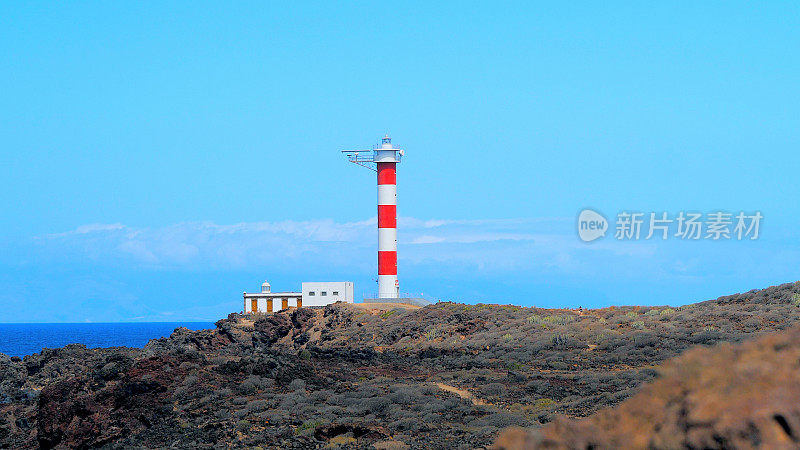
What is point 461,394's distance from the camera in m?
21.4

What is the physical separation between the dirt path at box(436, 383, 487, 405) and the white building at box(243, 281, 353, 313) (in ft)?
112

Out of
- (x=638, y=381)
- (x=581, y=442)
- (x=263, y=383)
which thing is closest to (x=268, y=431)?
(x=263, y=383)

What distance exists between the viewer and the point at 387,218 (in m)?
54.0

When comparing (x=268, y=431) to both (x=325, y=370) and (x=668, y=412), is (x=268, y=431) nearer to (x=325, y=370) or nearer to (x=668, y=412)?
(x=325, y=370)

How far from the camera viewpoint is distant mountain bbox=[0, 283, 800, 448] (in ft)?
56.7

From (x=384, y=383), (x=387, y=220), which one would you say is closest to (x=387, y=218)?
(x=387, y=220)

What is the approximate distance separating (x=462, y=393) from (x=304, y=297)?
37296 mm

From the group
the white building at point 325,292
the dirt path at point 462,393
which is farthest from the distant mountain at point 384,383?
the white building at point 325,292

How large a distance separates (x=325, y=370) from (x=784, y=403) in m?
21.7

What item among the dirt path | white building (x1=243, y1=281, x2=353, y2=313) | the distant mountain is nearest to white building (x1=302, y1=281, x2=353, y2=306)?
white building (x1=243, y1=281, x2=353, y2=313)

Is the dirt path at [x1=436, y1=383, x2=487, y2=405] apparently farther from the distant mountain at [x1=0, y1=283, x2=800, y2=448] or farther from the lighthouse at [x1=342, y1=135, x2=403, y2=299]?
the lighthouse at [x1=342, y1=135, x2=403, y2=299]

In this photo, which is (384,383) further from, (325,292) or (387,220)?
(325,292)

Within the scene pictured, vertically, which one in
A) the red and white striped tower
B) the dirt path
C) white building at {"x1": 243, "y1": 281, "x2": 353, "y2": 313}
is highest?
the red and white striped tower

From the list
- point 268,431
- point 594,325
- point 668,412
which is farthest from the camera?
point 594,325
